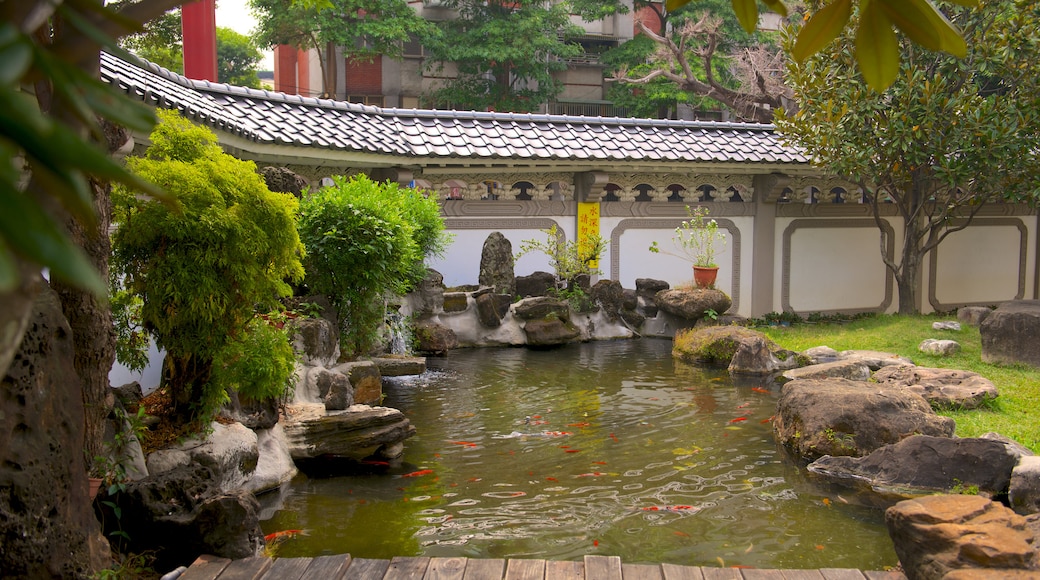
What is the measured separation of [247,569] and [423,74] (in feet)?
81.5

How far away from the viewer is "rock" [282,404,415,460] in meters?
6.16

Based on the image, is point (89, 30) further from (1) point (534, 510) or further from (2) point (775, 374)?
(2) point (775, 374)

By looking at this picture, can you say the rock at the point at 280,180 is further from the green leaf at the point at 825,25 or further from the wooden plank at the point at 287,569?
the green leaf at the point at 825,25

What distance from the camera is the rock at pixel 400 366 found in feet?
29.3

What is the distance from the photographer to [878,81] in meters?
1.62

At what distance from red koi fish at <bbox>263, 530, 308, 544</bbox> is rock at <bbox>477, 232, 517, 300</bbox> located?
7.37 m

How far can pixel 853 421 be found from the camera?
6691mm

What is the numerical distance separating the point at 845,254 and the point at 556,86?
13074 millimetres

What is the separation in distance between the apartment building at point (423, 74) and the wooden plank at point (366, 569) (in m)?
23.1

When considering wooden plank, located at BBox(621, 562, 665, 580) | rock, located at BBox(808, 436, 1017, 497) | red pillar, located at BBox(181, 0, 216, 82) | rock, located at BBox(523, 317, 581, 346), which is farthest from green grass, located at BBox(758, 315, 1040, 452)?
red pillar, located at BBox(181, 0, 216, 82)

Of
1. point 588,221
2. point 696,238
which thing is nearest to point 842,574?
point 588,221

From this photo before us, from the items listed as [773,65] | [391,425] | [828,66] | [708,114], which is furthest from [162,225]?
[708,114]

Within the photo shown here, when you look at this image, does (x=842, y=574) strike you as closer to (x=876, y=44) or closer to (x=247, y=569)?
(x=247, y=569)

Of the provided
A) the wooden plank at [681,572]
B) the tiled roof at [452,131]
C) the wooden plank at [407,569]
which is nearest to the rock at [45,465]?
the wooden plank at [407,569]
